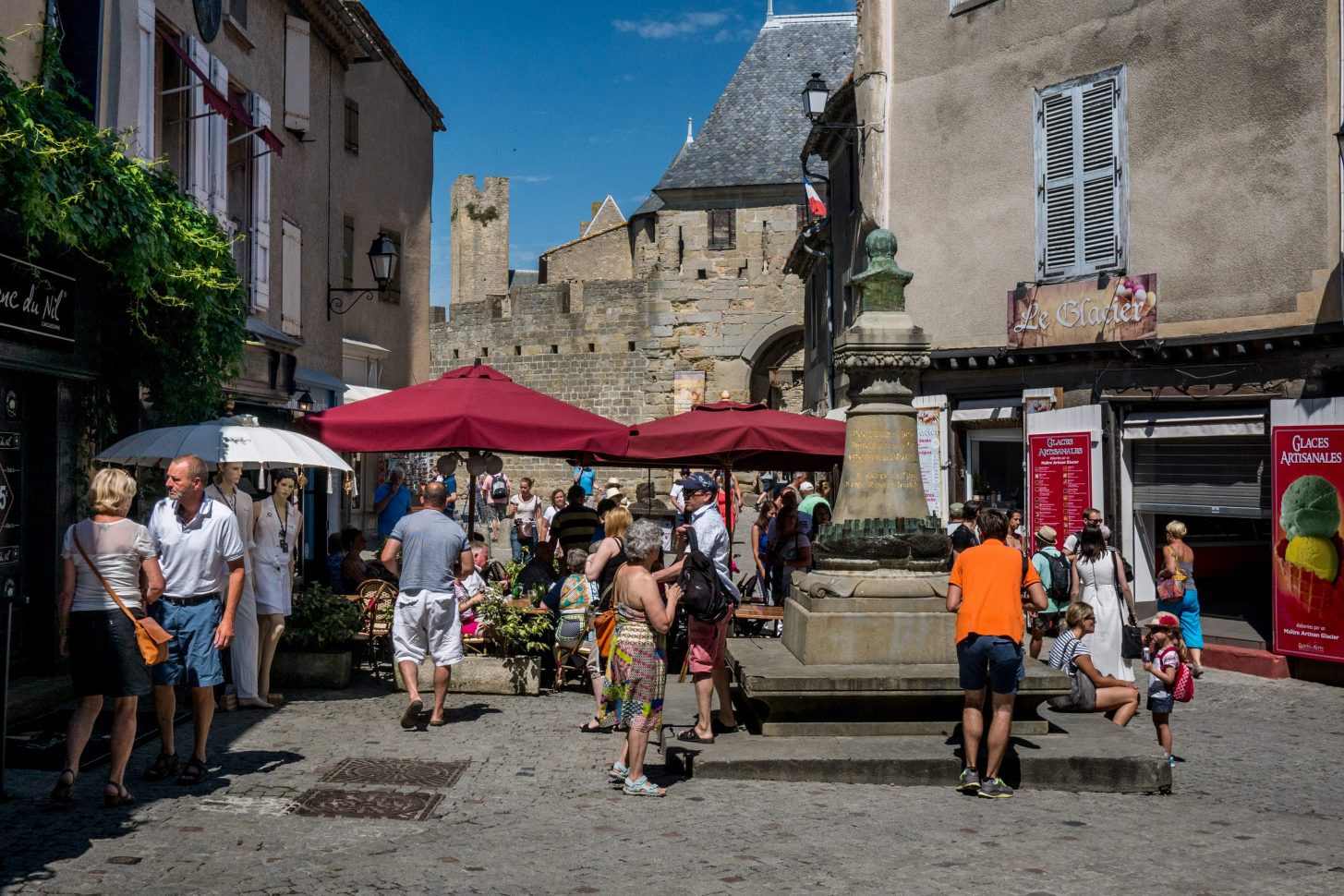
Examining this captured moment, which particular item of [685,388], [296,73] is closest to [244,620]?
[296,73]

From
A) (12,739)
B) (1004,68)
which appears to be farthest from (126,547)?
(1004,68)

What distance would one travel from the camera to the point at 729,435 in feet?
33.8

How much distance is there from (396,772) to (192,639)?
117 cm

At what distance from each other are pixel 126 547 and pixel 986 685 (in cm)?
397

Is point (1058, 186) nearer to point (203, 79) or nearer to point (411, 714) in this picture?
point (203, 79)

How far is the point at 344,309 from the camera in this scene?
17234 millimetres

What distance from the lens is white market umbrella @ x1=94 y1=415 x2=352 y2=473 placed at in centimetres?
766

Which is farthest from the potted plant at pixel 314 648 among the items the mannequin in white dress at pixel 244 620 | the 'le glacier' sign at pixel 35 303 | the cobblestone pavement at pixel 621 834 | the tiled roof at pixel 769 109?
the tiled roof at pixel 769 109

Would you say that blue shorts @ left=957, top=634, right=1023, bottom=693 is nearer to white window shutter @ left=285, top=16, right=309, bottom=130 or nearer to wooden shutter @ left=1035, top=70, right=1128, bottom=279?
wooden shutter @ left=1035, top=70, right=1128, bottom=279

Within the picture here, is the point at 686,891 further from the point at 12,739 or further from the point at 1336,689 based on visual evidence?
the point at 1336,689

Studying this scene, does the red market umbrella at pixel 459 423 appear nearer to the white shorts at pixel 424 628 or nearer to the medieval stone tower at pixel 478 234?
the white shorts at pixel 424 628

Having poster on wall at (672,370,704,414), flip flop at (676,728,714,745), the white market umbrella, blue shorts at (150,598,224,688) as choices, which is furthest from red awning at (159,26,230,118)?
poster on wall at (672,370,704,414)

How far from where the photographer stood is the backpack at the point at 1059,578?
991 centimetres

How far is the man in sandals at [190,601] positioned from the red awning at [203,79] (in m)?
5.66
